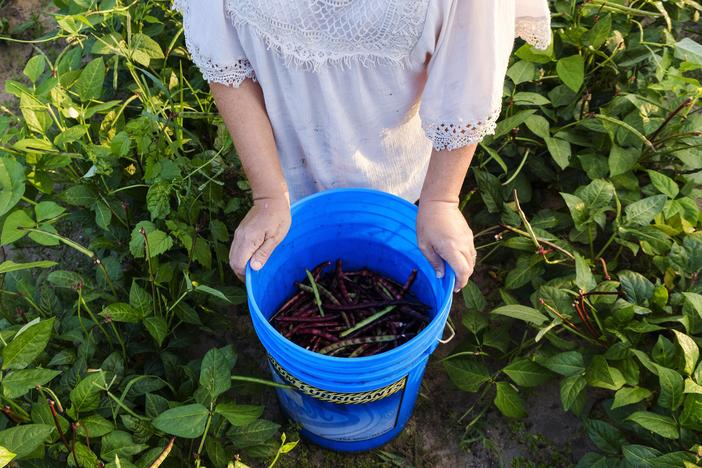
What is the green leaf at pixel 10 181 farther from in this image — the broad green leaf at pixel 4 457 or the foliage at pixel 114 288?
the broad green leaf at pixel 4 457

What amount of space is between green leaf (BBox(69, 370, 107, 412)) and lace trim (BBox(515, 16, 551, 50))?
122cm

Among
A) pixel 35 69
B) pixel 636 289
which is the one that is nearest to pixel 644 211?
pixel 636 289

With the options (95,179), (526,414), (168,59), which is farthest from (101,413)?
(168,59)

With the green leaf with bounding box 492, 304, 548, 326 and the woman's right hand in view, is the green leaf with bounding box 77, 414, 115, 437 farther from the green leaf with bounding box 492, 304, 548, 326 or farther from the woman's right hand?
the green leaf with bounding box 492, 304, 548, 326

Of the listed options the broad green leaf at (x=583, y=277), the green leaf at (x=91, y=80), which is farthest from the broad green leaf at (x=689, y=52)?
the green leaf at (x=91, y=80)

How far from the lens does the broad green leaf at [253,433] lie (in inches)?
58.9

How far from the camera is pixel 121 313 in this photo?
1527mm

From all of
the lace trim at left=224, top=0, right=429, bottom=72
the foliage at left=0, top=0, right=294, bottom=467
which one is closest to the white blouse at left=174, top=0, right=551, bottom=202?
the lace trim at left=224, top=0, right=429, bottom=72

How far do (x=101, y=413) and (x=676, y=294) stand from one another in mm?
1523

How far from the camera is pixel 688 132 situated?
1.83 metres

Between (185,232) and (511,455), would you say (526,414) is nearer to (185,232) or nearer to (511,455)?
(511,455)

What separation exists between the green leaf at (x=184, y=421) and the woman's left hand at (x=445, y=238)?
0.61m

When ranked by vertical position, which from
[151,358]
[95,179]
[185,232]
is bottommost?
[151,358]

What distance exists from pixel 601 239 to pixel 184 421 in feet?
4.81
